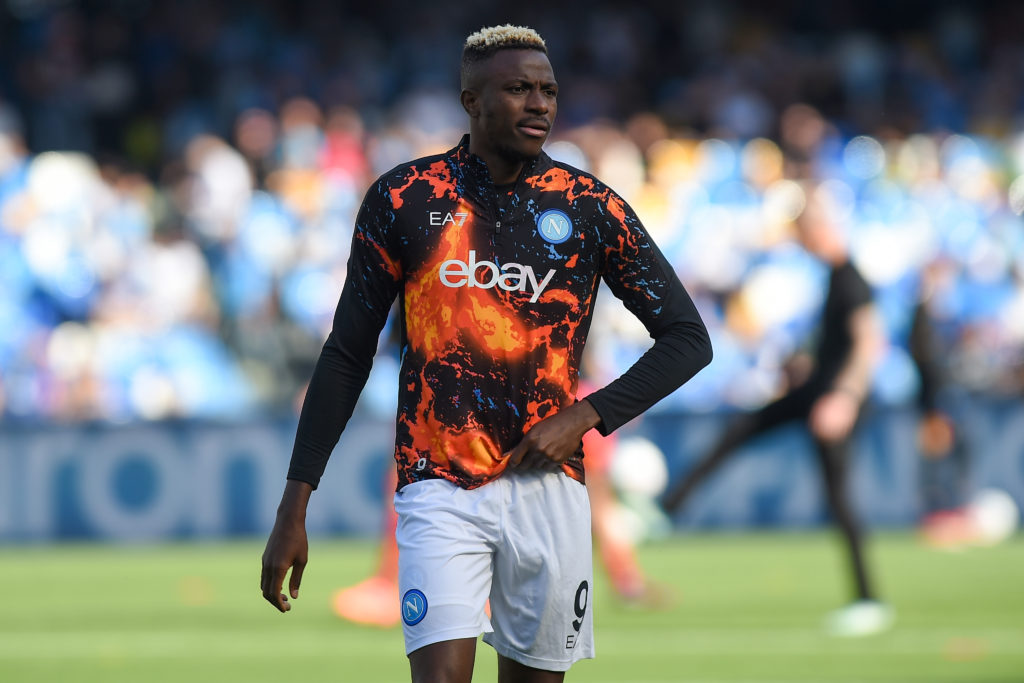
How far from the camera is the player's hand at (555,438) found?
3992 mm

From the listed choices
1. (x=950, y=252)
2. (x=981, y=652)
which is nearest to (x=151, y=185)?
(x=950, y=252)

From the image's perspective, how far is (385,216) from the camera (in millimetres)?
4109

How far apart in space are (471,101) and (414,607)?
1289 mm

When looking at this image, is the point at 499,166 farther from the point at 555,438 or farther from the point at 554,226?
the point at 555,438

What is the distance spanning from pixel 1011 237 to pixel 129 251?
9466 mm

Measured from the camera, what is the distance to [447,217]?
4105 millimetres

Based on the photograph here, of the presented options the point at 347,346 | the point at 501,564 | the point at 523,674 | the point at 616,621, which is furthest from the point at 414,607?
the point at 616,621

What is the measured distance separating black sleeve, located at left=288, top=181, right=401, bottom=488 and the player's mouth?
0.39m

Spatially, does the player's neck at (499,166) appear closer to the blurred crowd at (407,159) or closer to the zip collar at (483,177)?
the zip collar at (483,177)

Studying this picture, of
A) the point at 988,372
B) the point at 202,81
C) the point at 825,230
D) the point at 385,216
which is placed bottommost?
the point at 385,216

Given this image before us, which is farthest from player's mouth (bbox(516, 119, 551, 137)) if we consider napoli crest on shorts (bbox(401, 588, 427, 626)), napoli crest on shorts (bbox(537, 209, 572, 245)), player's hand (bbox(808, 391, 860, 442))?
player's hand (bbox(808, 391, 860, 442))

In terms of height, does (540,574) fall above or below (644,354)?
below

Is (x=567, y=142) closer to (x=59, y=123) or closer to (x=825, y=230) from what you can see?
(x=59, y=123)

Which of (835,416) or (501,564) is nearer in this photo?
(501,564)
